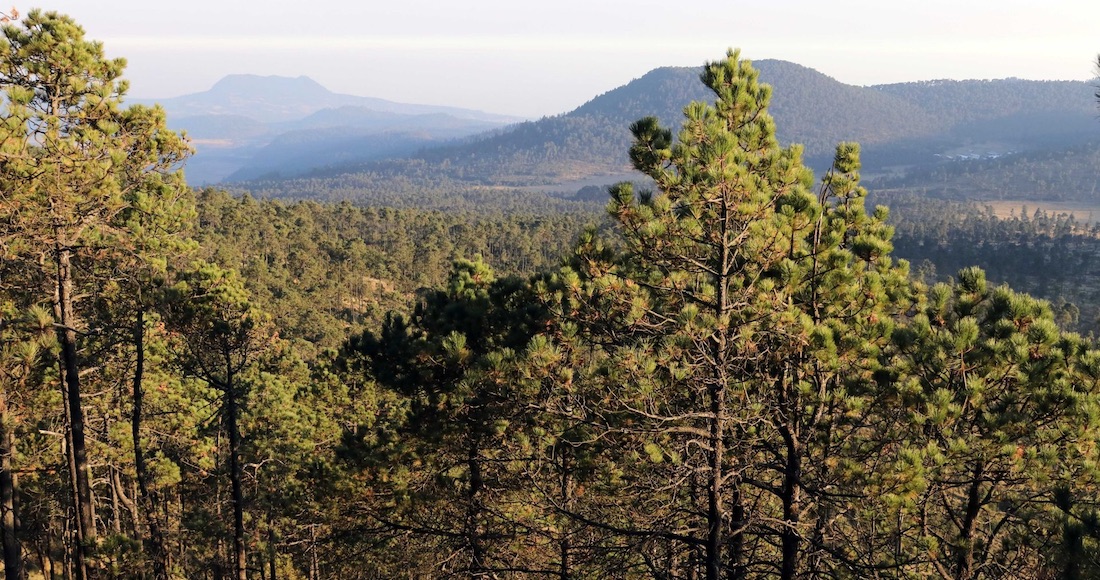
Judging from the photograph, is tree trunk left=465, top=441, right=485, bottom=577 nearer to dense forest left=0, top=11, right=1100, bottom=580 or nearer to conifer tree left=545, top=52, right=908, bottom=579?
dense forest left=0, top=11, right=1100, bottom=580

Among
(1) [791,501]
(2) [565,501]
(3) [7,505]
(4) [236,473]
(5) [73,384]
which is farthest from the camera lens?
(4) [236,473]

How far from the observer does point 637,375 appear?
6.26 meters

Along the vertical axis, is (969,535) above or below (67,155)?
below

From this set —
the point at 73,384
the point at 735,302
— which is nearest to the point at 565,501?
the point at 735,302

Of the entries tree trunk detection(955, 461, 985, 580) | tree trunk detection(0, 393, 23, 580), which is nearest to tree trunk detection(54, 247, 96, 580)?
tree trunk detection(0, 393, 23, 580)

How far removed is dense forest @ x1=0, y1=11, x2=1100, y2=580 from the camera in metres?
6.07

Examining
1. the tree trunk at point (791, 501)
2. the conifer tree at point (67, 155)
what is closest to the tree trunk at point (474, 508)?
the tree trunk at point (791, 501)

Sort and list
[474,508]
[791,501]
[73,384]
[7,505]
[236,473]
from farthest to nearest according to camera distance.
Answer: [236,473]
[474,508]
[73,384]
[7,505]
[791,501]

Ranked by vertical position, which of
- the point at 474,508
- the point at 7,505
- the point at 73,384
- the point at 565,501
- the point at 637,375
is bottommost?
the point at 474,508

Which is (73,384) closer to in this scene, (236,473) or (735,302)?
(236,473)

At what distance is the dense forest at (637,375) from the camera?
6.07 m

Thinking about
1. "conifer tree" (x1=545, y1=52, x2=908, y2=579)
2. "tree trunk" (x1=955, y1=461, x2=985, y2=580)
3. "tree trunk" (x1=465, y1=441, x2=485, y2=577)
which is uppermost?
"conifer tree" (x1=545, y1=52, x2=908, y2=579)

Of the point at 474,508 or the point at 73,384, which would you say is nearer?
the point at 73,384

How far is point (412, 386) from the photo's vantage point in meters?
9.65
